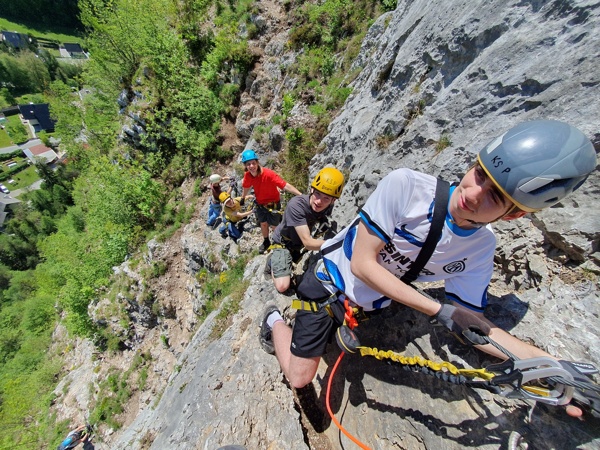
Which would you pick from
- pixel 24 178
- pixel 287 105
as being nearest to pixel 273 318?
pixel 287 105

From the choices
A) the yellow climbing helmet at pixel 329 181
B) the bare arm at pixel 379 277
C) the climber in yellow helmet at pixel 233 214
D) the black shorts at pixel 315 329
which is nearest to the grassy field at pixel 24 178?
the climber in yellow helmet at pixel 233 214

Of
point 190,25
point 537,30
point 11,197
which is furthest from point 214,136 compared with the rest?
point 11,197

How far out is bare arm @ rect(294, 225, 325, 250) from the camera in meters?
4.52

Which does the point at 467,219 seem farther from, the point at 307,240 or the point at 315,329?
the point at 307,240

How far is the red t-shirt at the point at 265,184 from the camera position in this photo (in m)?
7.23

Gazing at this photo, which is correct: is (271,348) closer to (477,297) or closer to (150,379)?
(477,297)

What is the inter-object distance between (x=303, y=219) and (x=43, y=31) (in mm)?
167680

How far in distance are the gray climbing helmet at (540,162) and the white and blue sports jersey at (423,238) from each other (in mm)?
488

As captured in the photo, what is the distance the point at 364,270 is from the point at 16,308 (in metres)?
56.2

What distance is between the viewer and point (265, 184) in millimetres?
7328

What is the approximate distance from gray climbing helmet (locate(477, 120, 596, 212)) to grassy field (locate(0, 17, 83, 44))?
15186 cm

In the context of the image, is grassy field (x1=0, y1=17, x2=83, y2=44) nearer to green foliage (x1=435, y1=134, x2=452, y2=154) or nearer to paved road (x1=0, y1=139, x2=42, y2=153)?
paved road (x1=0, y1=139, x2=42, y2=153)

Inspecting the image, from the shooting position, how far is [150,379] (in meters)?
11.7

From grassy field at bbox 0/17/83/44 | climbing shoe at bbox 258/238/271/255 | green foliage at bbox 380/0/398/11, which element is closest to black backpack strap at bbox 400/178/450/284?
climbing shoe at bbox 258/238/271/255
